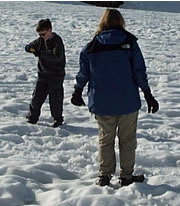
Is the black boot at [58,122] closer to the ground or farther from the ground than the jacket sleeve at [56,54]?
closer to the ground

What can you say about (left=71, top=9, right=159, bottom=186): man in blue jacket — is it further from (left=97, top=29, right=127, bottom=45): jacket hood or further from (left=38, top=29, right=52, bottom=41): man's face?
(left=38, top=29, right=52, bottom=41): man's face

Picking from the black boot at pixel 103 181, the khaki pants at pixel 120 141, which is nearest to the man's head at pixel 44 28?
the khaki pants at pixel 120 141

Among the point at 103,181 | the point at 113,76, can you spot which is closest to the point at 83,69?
the point at 113,76

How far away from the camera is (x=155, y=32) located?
21547 mm

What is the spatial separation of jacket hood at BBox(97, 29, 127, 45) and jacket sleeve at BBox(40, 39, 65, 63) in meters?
2.08

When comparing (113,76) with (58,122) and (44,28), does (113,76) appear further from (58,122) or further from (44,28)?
(58,122)

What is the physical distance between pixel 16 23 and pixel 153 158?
1788 centimetres

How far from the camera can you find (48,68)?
6832 mm

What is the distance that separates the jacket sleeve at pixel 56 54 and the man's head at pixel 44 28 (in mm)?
180

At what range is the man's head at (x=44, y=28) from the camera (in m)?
6.46

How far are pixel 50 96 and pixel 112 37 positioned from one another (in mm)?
2611

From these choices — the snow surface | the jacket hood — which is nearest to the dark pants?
the snow surface

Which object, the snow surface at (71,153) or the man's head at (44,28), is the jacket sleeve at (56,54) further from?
the snow surface at (71,153)

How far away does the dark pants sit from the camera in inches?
273
